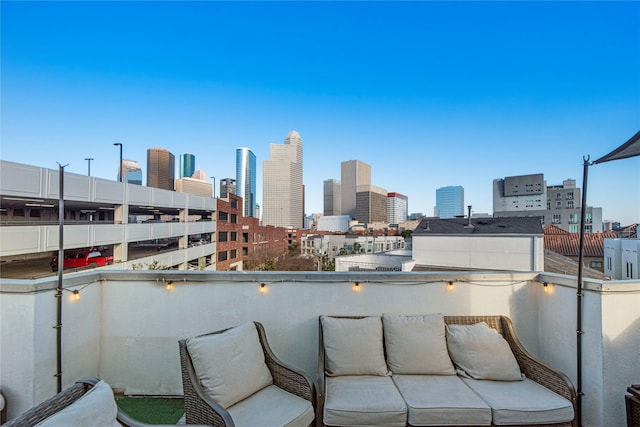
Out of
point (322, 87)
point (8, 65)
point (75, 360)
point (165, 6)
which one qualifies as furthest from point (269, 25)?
point (75, 360)

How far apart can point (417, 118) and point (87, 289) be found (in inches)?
550

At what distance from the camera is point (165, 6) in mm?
5641

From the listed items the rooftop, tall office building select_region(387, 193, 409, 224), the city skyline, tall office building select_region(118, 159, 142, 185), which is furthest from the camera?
tall office building select_region(387, 193, 409, 224)

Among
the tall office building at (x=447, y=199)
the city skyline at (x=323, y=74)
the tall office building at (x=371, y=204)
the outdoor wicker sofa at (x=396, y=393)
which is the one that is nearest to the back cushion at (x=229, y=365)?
the outdoor wicker sofa at (x=396, y=393)

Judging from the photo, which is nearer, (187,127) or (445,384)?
(445,384)

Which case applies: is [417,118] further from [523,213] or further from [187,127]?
[523,213]

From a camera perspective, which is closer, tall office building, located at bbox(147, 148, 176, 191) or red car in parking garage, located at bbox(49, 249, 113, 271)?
red car in parking garage, located at bbox(49, 249, 113, 271)

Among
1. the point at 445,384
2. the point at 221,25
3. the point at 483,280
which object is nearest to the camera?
the point at 445,384

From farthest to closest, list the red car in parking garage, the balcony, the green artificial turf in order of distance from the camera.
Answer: the red car in parking garage
the balcony
the green artificial turf

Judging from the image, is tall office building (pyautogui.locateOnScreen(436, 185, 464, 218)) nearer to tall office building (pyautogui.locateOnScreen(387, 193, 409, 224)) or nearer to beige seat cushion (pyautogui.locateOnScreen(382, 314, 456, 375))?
tall office building (pyautogui.locateOnScreen(387, 193, 409, 224))

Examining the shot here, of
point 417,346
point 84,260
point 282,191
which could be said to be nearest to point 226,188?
point 84,260

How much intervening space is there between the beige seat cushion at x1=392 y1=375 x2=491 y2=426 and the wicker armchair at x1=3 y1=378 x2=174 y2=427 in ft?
5.25

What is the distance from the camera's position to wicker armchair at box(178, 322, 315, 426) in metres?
1.58

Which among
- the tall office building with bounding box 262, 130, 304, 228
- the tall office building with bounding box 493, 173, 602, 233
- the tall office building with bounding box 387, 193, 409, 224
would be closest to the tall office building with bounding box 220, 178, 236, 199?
the tall office building with bounding box 493, 173, 602, 233
